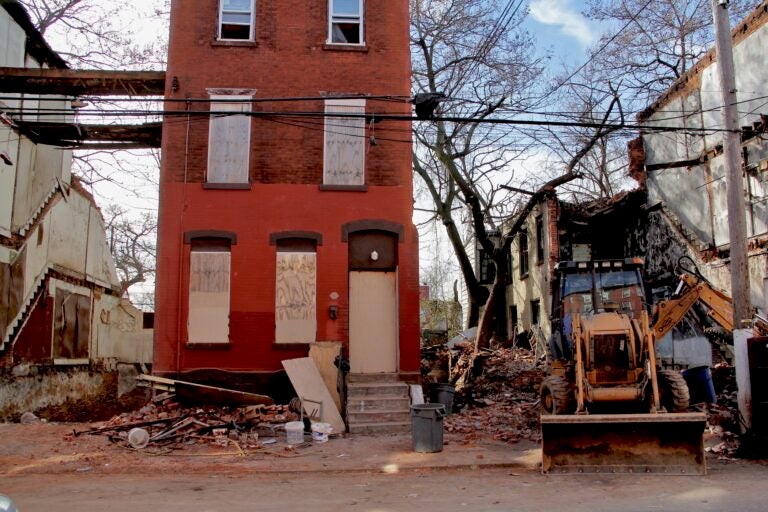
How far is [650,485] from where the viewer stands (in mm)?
8828

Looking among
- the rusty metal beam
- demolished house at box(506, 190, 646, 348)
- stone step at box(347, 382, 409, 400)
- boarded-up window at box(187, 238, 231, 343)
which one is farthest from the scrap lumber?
demolished house at box(506, 190, 646, 348)

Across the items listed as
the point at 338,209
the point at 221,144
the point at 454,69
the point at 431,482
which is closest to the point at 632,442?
the point at 431,482

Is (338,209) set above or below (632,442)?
above

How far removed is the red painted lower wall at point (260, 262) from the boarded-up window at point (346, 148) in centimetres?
44

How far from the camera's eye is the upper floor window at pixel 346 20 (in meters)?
17.0

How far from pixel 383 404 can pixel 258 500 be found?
6.26m

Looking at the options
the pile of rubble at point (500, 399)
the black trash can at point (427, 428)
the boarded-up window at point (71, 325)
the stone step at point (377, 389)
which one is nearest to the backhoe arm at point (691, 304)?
the pile of rubble at point (500, 399)

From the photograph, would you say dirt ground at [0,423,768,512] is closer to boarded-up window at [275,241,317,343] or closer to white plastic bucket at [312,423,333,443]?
white plastic bucket at [312,423,333,443]

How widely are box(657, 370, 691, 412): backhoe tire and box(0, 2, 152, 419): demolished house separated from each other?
14.8 m

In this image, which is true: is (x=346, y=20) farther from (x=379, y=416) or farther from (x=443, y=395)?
(x=379, y=416)

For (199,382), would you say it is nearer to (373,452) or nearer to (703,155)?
(373,452)

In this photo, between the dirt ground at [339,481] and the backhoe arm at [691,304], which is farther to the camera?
the backhoe arm at [691,304]

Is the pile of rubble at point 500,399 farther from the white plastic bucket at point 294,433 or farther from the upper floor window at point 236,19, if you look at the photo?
the upper floor window at point 236,19

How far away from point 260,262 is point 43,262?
9647 millimetres
